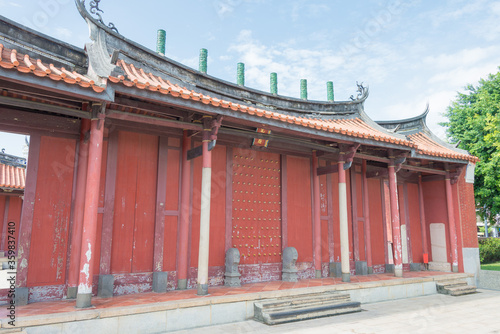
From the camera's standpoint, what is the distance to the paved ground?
17.9ft

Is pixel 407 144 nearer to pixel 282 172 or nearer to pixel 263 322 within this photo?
pixel 282 172

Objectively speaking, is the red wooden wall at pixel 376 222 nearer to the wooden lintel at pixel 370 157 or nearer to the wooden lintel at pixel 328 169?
the wooden lintel at pixel 370 157

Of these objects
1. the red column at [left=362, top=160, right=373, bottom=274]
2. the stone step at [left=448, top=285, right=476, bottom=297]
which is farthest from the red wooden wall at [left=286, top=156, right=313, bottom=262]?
the stone step at [left=448, top=285, right=476, bottom=297]

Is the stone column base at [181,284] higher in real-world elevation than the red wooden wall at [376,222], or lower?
lower

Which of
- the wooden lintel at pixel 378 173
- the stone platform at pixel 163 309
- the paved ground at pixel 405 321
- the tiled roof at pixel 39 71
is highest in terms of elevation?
the tiled roof at pixel 39 71

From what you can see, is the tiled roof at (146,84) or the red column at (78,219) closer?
the tiled roof at (146,84)

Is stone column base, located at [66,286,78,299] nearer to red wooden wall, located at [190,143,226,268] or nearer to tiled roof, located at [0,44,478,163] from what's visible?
Result: red wooden wall, located at [190,143,226,268]

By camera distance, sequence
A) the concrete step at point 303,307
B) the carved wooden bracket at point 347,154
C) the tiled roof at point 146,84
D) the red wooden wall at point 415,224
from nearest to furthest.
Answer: the tiled roof at point 146,84
the concrete step at point 303,307
the carved wooden bracket at point 347,154
the red wooden wall at point 415,224

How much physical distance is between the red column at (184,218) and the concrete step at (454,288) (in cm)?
665

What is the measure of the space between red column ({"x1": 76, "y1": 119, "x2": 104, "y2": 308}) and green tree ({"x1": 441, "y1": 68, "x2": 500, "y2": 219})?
15443mm

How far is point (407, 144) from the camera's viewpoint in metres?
8.62

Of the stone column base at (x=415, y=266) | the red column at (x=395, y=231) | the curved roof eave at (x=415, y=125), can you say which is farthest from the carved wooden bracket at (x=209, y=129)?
the stone column base at (x=415, y=266)

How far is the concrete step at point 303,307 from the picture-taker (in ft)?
19.1

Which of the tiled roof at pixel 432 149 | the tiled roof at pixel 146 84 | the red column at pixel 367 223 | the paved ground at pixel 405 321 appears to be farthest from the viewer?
the red column at pixel 367 223
